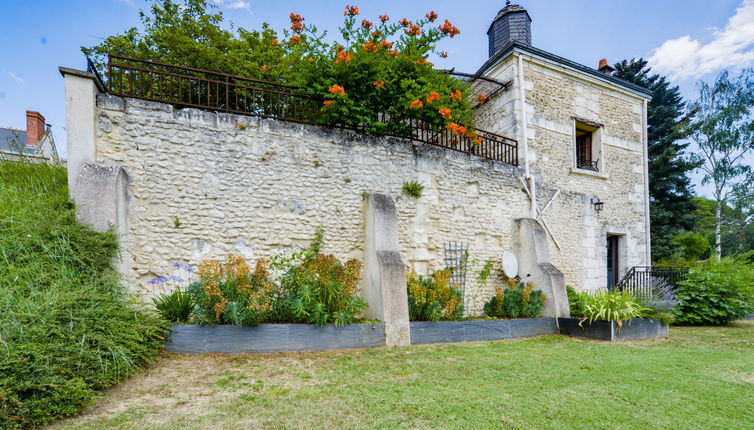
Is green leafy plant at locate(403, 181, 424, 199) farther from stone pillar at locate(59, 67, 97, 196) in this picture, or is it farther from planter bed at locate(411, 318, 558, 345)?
stone pillar at locate(59, 67, 97, 196)

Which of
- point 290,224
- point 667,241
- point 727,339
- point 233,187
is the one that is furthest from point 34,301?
point 667,241

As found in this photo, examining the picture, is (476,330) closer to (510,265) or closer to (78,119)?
(510,265)

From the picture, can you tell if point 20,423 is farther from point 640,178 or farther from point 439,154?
point 640,178

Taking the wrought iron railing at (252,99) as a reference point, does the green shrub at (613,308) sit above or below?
below

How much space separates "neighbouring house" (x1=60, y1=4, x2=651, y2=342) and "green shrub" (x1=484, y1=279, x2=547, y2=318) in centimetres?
38

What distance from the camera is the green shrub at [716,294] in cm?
770

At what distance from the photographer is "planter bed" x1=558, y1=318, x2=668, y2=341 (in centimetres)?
595

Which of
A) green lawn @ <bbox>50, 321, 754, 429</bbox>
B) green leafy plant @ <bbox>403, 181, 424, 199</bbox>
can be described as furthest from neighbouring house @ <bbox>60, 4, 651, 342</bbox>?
green lawn @ <bbox>50, 321, 754, 429</bbox>

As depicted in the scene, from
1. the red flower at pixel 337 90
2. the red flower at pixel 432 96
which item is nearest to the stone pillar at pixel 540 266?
the red flower at pixel 432 96

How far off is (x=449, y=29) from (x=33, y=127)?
15589 millimetres

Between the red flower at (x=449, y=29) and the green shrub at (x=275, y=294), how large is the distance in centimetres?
466

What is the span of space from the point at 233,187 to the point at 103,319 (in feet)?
8.44

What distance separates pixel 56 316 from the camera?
10.1ft

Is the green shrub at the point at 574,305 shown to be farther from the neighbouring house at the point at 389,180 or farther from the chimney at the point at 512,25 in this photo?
the chimney at the point at 512,25
